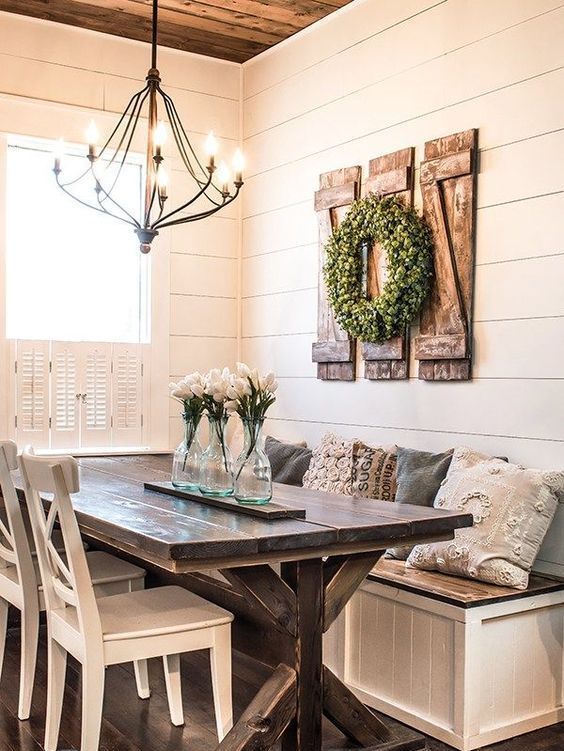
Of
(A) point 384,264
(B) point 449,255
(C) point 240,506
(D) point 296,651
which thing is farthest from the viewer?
(A) point 384,264

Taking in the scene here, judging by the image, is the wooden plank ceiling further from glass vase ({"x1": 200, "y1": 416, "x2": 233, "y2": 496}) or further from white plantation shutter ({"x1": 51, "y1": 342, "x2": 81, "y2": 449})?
glass vase ({"x1": 200, "y1": 416, "x2": 233, "y2": 496})

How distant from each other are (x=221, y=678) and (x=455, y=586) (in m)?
0.88

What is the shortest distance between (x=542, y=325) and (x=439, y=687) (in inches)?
54.7

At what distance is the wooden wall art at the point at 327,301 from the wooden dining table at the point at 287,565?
1.59 m

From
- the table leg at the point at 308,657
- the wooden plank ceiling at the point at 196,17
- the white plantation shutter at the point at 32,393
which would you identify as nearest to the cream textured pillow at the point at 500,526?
the table leg at the point at 308,657

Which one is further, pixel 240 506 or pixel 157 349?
→ pixel 157 349

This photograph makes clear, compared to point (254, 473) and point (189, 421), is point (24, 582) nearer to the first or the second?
point (189, 421)

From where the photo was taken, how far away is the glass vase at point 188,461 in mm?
2979

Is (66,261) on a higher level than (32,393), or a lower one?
higher

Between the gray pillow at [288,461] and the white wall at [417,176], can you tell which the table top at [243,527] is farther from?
the gray pillow at [288,461]

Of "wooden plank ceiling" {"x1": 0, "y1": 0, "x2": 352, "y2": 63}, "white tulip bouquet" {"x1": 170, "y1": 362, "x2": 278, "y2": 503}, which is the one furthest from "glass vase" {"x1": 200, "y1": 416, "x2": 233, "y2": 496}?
"wooden plank ceiling" {"x1": 0, "y1": 0, "x2": 352, "y2": 63}

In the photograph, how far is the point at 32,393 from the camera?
4773mm

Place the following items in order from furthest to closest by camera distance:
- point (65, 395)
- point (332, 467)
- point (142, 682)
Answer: point (65, 395)
point (332, 467)
point (142, 682)

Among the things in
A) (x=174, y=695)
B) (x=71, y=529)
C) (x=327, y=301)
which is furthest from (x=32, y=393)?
(x=71, y=529)
